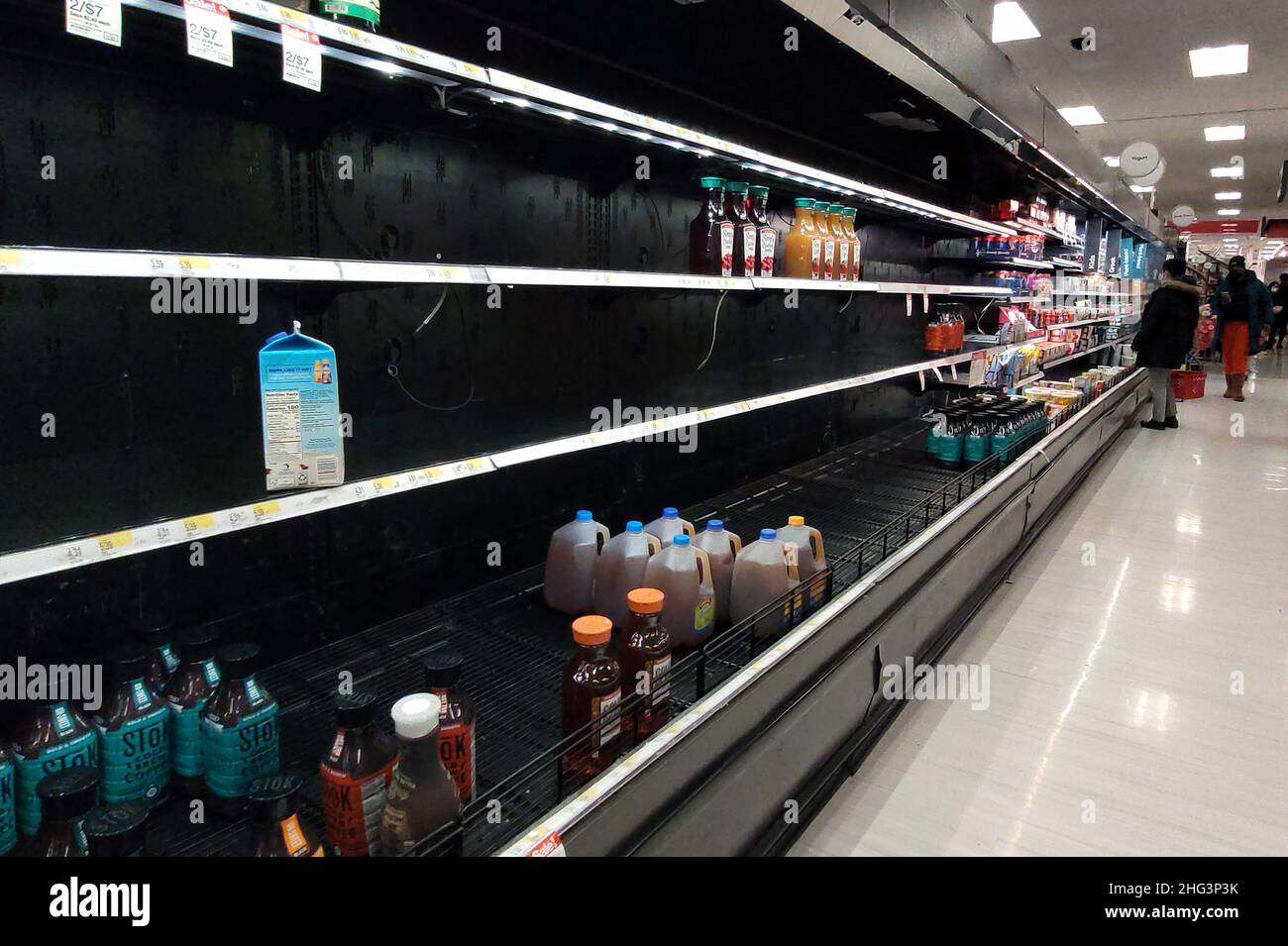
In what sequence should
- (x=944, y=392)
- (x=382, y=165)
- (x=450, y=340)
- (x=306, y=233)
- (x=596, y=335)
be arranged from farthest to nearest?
1. (x=944, y=392)
2. (x=596, y=335)
3. (x=450, y=340)
4. (x=382, y=165)
5. (x=306, y=233)

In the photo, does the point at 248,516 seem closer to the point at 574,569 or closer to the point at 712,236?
the point at 574,569

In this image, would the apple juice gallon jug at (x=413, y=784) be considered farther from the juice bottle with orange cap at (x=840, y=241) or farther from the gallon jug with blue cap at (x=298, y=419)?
the juice bottle with orange cap at (x=840, y=241)

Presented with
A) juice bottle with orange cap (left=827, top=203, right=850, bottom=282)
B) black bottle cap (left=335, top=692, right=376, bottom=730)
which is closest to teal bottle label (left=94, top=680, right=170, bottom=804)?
black bottle cap (left=335, top=692, right=376, bottom=730)

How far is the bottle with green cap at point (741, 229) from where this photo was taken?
2.45 m

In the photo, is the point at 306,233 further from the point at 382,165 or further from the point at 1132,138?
the point at 1132,138

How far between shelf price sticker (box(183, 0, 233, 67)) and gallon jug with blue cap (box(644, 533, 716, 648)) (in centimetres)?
128

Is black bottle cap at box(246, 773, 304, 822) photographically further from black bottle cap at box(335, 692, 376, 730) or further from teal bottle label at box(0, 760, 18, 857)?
teal bottle label at box(0, 760, 18, 857)

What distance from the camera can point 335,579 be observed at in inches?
72.5

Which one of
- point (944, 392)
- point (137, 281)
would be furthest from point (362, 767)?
point (944, 392)

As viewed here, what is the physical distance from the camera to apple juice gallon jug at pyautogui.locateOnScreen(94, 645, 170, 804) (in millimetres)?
1188

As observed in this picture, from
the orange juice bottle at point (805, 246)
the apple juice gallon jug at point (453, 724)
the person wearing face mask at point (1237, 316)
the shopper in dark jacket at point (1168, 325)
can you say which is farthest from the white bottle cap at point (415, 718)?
the person wearing face mask at point (1237, 316)

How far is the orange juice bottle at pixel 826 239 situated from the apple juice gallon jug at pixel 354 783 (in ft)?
8.12

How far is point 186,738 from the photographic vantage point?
127cm

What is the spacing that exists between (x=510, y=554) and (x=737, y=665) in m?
0.79
